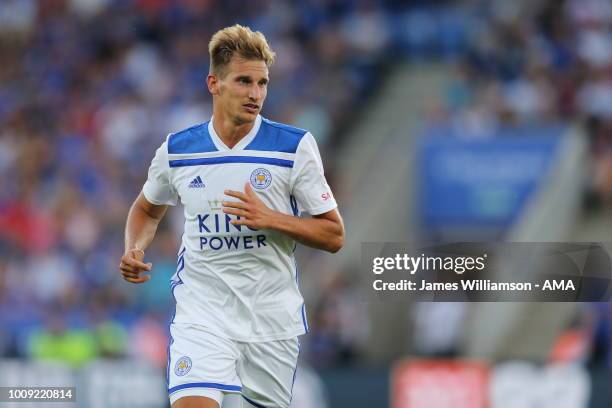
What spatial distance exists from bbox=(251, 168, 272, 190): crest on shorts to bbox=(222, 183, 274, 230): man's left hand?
0.17 meters

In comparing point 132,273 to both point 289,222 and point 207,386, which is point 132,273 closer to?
point 207,386

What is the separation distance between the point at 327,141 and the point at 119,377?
423 cm

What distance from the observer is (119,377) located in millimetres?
13086

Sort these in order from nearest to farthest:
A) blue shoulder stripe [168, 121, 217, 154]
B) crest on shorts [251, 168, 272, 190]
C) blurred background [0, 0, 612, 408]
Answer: crest on shorts [251, 168, 272, 190]
blue shoulder stripe [168, 121, 217, 154]
blurred background [0, 0, 612, 408]

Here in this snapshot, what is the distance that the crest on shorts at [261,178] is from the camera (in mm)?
6039

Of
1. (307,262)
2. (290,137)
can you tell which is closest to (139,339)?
(307,262)

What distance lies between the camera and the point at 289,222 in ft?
19.3

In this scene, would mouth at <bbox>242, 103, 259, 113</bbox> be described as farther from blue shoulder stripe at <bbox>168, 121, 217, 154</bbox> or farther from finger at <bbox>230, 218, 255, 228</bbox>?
finger at <bbox>230, 218, 255, 228</bbox>

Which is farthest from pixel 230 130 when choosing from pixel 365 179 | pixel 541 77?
pixel 365 179

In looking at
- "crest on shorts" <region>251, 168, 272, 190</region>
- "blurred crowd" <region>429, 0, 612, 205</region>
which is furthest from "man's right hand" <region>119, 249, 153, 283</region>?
"blurred crowd" <region>429, 0, 612, 205</region>

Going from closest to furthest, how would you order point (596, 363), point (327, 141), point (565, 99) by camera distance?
point (596, 363), point (565, 99), point (327, 141)

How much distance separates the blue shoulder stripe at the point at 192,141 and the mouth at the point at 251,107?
0.27m

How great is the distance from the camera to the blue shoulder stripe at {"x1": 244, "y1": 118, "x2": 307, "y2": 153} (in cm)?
606

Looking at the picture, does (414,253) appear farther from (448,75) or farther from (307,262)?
(448,75)
